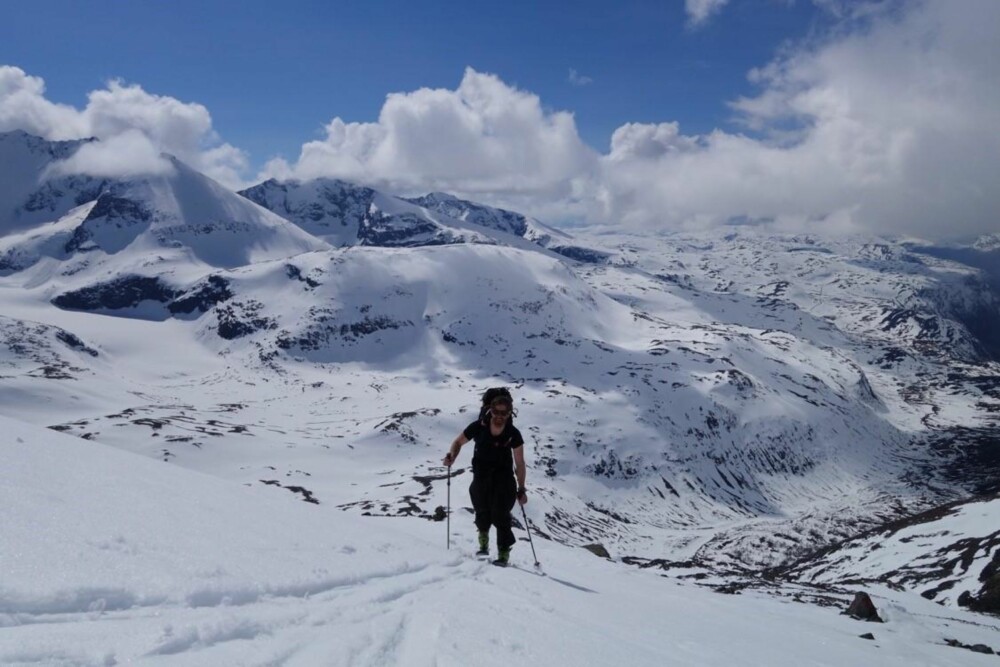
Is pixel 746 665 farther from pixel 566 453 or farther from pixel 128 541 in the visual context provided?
pixel 566 453

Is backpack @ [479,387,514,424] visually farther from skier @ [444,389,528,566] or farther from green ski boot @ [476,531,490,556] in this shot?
green ski boot @ [476,531,490,556]

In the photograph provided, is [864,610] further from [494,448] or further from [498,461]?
→ [494,448]

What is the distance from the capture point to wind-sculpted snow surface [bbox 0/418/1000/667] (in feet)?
14.9

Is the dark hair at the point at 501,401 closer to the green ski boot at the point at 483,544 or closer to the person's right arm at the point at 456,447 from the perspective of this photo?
the person's right arm at the point at 456,447

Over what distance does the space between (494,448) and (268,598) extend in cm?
628

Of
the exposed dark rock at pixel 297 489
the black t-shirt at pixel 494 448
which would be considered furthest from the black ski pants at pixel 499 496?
the exposed dark rock at pixel 297 489

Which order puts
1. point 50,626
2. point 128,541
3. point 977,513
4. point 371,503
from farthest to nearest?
point 371,503, point 977,513, point 128,541, point 50,626

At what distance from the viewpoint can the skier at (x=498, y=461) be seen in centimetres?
1178

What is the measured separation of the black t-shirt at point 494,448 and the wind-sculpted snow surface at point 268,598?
6.20 ft

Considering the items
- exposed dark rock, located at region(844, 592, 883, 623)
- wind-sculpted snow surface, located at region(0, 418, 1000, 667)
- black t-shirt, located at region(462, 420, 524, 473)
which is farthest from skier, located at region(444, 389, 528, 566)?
exposed dark rock, located at region(844, 592, 883, 623)

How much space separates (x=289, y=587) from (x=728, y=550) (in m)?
141

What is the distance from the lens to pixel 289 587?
Answer: 6539mm

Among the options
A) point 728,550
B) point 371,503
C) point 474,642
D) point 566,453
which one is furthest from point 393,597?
point 566,453

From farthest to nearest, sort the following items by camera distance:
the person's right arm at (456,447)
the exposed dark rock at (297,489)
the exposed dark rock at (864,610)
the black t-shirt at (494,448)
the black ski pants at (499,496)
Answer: the exposed dark rock at (297,489)
the exposed dark rock at (864,610)
the black ski pants at (499,496)
the black t-shirt at (494,448)
the person's right arm at (456,447)
